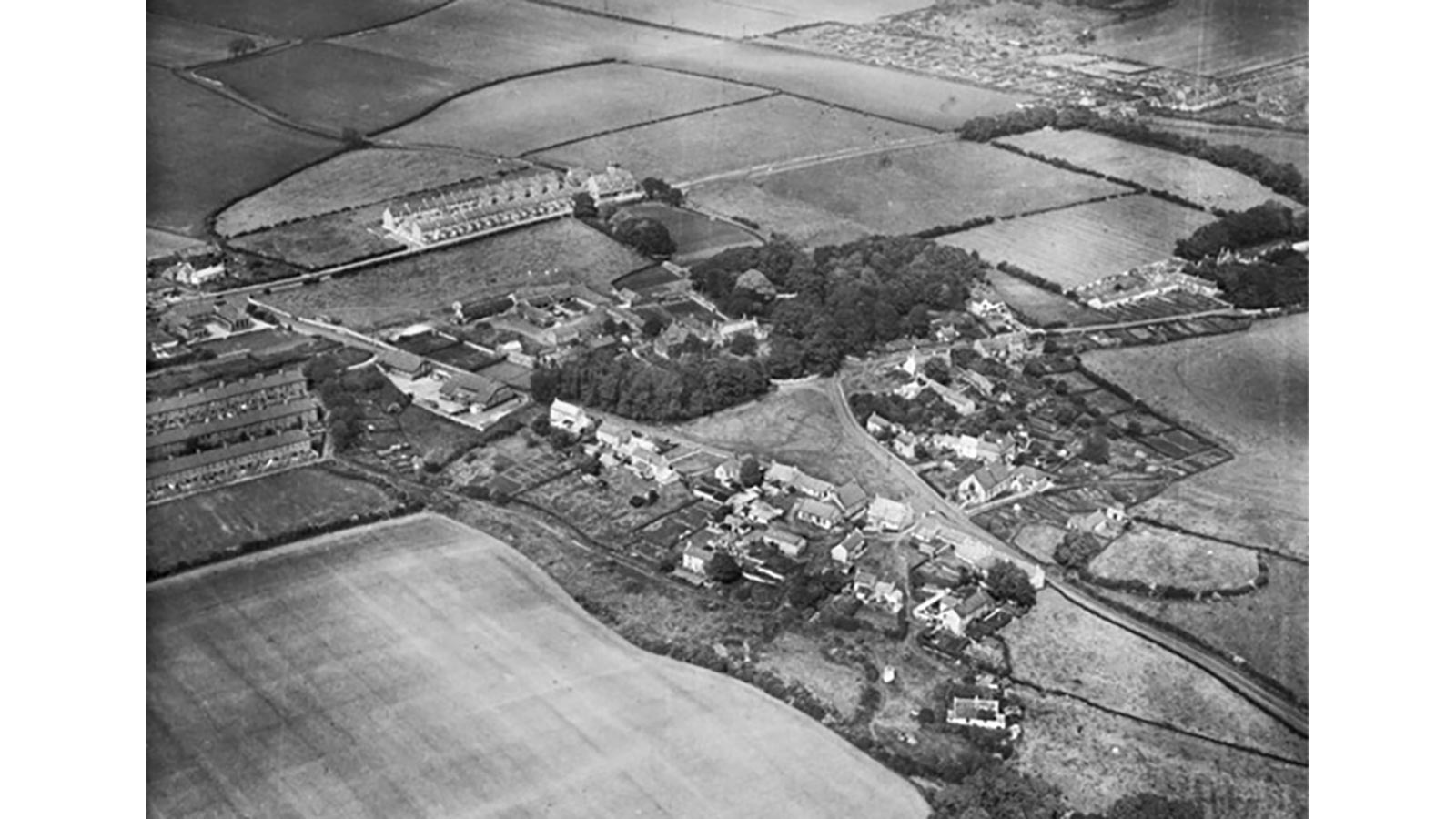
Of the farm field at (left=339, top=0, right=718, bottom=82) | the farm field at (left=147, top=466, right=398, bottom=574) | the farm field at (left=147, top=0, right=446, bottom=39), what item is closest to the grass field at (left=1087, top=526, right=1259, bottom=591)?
the farm field at (left=147, top=466, right=398, bottom=574)

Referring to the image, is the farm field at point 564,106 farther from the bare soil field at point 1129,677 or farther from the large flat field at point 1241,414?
the bare soil field at point 1129,677

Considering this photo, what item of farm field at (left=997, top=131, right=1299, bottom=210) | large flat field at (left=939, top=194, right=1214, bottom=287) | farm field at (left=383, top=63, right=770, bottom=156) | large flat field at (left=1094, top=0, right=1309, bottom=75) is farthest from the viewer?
farm field at (left=383, top=63, right=770, bottom=156)

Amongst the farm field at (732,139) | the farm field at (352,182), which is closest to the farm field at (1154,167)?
the farm field at (732,139)

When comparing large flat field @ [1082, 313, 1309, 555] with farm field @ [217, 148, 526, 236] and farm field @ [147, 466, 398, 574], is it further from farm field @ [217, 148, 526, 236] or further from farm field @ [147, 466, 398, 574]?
farm field @ [217, 148, 526, 236]

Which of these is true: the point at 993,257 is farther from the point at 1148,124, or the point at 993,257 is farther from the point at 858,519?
the point at 858,519

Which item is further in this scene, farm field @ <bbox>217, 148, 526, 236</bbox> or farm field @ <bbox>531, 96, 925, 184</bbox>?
farm field @ <bbox>531, 96, 925, 184</bbox>
